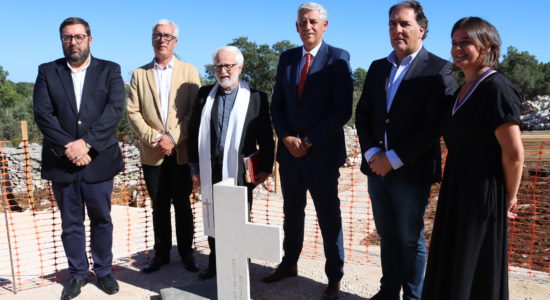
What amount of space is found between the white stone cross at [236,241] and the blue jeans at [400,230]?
740 mm

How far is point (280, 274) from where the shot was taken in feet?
11.5

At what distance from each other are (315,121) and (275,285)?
137 centimetres

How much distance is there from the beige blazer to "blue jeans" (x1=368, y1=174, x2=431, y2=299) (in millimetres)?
1542

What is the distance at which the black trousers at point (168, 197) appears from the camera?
3.54 m

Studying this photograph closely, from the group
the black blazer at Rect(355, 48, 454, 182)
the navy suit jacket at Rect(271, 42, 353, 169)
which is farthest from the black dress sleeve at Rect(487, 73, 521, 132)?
the navy suit jacket at Rect(271, 42, 353, 169)

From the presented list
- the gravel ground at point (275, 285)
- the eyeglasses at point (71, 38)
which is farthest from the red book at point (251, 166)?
the eyeglasses at point (71, 38)

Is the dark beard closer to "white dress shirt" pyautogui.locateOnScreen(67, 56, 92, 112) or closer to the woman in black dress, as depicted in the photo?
"white dress shirt" pyautogui.locateOnScreen(67, 56, 92, 112)

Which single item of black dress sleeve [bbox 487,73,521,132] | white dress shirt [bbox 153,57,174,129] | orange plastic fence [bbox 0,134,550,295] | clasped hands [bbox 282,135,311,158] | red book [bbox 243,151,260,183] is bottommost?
orange plastic fence [bbox 0,134,550,295]

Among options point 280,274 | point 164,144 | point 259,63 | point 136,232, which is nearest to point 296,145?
point 164,144

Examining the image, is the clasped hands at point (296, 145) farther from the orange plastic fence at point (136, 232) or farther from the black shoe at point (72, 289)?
the black shoe at point (72, 289)

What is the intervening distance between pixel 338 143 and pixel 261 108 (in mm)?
647

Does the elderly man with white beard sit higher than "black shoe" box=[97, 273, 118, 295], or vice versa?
the elderly man with white beard

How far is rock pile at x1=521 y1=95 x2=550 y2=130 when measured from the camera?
73.9 ft

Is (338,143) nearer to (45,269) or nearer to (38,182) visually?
(45,269)
